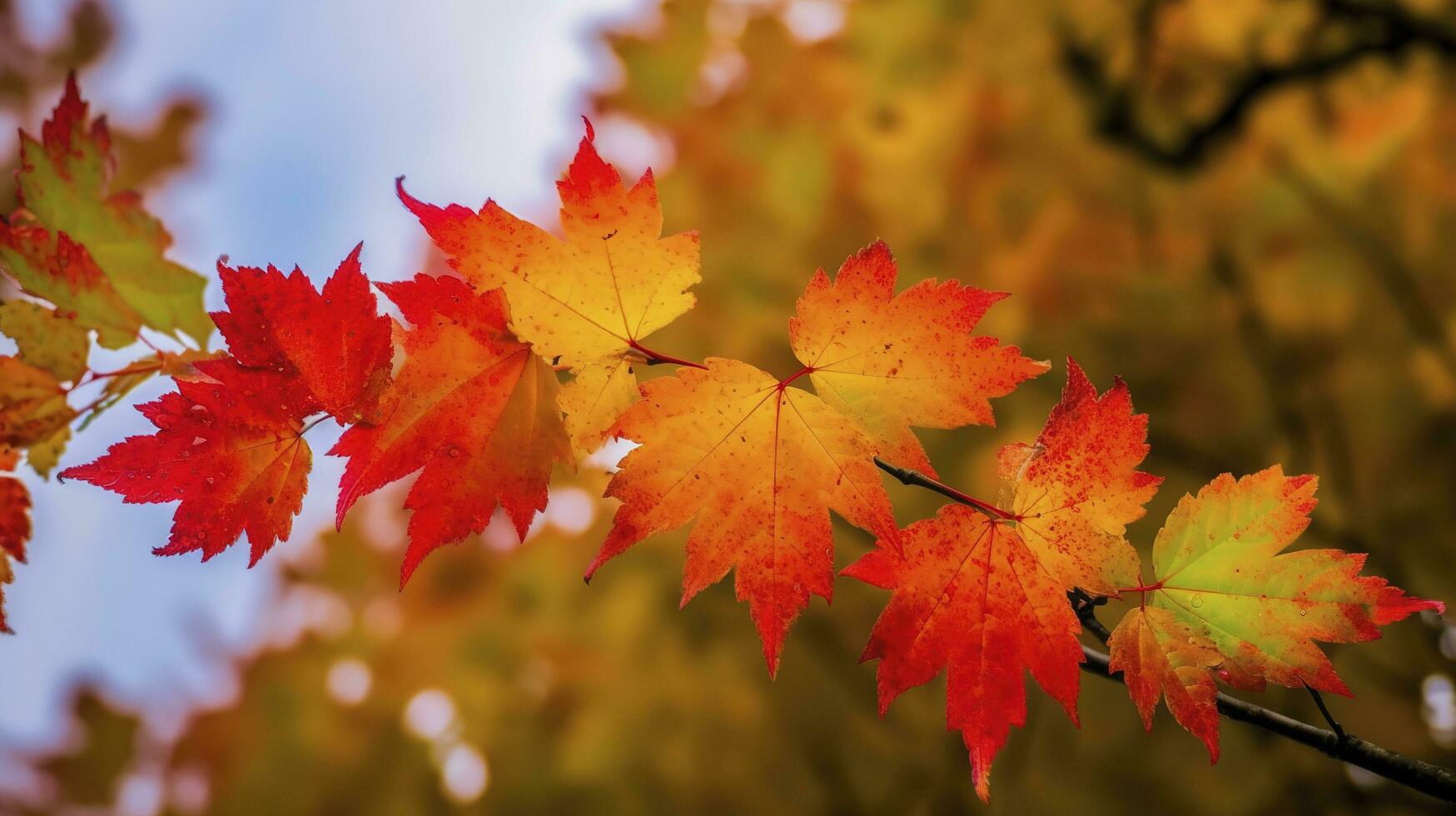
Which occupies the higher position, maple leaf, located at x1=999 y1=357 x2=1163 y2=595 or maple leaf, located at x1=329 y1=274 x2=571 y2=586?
maple leaf, located at x1=329 y1=274 x2=571 y2=586

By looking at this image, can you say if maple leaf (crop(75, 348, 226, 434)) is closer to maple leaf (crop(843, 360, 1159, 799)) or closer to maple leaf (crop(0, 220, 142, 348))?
maple leaf (crop(0, 220, 142, 348))

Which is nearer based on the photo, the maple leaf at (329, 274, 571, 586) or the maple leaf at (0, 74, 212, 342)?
the maple leaf at (329, 274, 571, 586)

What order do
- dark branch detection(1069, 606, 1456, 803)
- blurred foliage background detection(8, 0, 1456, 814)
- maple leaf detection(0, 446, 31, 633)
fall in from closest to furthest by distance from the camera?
dark branch detection(1069, 606, 1456, 803) → maple leaf detection(0, 446, 31, 633) → blurred foliage background detection(8, 0, 1456, 814)

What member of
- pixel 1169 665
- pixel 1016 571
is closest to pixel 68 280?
pixel 1016 571

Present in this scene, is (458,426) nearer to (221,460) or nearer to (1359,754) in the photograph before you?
(221,460)

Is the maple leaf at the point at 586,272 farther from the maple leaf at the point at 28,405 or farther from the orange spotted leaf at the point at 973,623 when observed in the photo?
the maple leaf at the point at 28,405

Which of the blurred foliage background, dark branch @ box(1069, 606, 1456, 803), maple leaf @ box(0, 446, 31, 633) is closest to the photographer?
dark branch @ box(1069, 606, 1456, 803)

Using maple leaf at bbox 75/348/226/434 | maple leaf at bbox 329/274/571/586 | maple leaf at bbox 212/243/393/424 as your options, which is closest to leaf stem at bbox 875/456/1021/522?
maple leaf at bbox 329/274/571/586
